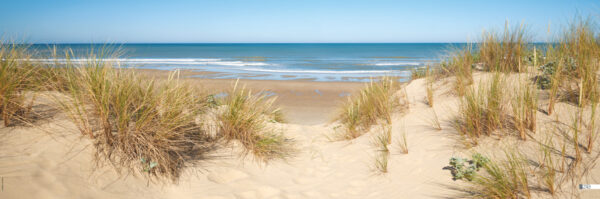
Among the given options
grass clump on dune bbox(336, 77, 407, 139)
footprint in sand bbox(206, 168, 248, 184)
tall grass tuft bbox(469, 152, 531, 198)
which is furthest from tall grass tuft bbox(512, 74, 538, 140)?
footprint in sand bbox(206, 168, 248, 184)

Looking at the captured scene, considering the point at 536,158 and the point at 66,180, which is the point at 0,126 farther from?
the point at 536,158

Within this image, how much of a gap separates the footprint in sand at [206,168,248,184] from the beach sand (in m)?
0.01

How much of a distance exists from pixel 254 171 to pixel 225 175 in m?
0.36

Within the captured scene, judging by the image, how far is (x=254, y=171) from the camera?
3604mm

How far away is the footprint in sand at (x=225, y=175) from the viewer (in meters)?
3.30

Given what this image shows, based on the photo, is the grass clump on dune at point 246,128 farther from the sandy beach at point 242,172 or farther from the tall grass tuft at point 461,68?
the tall grass tuft at point 461,68

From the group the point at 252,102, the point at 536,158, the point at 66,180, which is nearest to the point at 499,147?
the point at 536,158

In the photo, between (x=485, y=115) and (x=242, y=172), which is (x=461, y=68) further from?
(x=242, y=172)

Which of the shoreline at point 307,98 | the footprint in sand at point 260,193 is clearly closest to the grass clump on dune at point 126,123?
the footprint in sand at point 260,193

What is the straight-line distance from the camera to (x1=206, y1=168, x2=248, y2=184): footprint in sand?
330 centimetres

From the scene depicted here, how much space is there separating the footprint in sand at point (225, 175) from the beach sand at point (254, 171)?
0.4 inches

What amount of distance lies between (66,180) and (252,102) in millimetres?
2306

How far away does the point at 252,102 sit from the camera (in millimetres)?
4332

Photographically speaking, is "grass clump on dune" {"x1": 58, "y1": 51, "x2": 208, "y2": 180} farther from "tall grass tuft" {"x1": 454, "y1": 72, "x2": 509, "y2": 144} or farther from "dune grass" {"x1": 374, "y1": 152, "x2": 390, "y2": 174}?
"tall grass tuft" {"x1": 454, "y1": 72, "x2": 509, "y2": 144}
